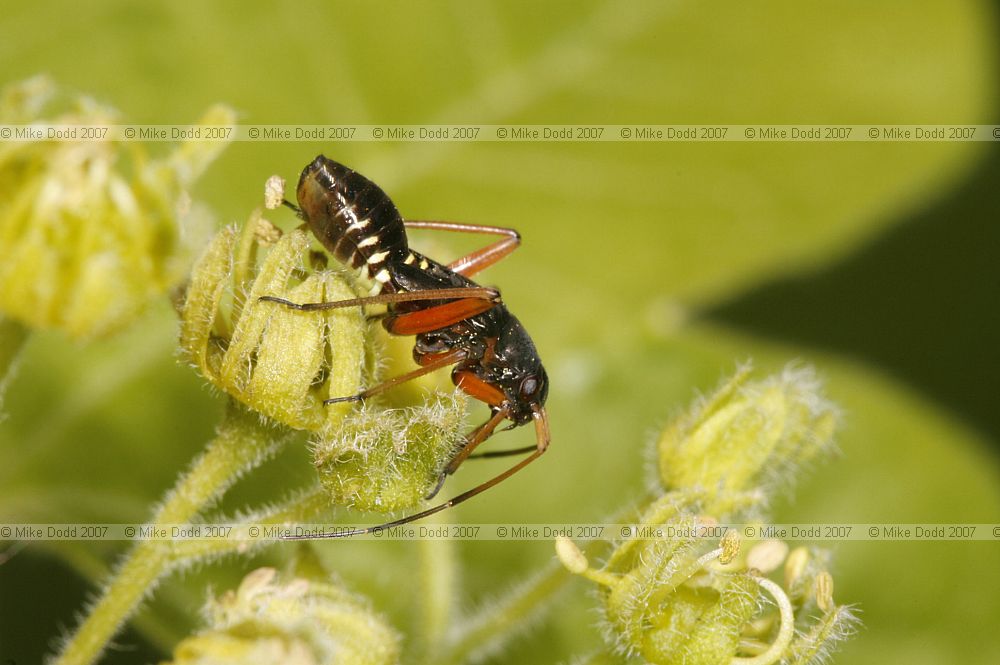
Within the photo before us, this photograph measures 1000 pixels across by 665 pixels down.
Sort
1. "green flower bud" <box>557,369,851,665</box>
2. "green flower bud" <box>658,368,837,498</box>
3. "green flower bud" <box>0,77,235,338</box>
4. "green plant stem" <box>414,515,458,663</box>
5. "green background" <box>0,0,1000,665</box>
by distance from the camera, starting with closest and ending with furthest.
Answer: "green flower bud" <box>0,77,235,338</box> → "green flower bud" <box>557,369,851,665</box> → "green flower bud" <box>658,368,837,498</box> → "green plant stem" <box>414,515,458,663</box> → "green background" <box>0,0,1000,665</box>

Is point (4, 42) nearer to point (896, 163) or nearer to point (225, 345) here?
point (225, 345)

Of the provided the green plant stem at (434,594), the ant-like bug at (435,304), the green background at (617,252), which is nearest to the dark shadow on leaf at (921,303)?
the green background at (617,252)

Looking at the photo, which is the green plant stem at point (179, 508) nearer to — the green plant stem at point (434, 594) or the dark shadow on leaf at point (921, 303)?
the green plant stem at point (434, 594)

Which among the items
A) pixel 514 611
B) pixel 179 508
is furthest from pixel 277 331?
pixel 514 611

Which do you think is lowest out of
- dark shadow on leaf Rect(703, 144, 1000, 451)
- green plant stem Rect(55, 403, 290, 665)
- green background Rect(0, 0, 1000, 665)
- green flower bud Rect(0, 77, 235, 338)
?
dark shadow on leaf Rect(703, 144, 1000, 451)

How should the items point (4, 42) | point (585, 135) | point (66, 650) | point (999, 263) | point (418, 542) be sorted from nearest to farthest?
point (66, 650) → point (418, 542) → point (4, 42) → point (585, 135) → point (999, 263)

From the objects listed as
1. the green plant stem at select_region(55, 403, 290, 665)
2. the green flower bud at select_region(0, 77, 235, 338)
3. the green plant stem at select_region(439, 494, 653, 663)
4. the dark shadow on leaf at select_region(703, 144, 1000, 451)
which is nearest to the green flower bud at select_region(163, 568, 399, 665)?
the green plant stem at select_region(55, 403, 290, 665)

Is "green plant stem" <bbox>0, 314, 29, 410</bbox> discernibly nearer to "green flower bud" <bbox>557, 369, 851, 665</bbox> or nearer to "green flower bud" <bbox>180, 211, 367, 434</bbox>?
"green flower bud" <bbox>180, 211, 367, 434</bbox>

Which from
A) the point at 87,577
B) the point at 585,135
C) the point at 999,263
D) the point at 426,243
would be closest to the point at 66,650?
the point at 87,577
